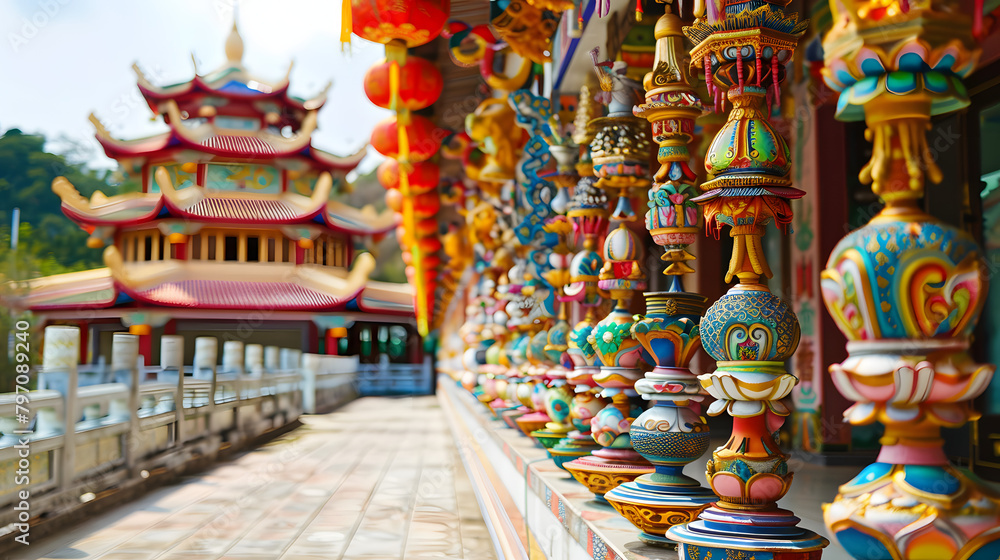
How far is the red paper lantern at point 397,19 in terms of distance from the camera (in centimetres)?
A: 307

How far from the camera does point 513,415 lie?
4574 mm

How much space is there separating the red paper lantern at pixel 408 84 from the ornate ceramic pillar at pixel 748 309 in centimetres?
390

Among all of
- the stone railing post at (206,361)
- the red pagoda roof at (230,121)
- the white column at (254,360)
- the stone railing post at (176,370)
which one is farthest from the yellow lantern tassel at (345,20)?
the red pagoda roof at (230,121)

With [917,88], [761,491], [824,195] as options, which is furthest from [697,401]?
[824,195]

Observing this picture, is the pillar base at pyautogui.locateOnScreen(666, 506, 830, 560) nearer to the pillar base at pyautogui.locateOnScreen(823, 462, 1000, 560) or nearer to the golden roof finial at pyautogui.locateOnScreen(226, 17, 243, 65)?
the pillar base at pyautogui.locateOnScreen(823, 462, 1000, 560)

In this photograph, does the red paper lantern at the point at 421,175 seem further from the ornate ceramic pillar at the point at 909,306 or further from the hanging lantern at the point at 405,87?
the ornate ceramic pillar at the point at 909,306

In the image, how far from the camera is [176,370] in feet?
26.9

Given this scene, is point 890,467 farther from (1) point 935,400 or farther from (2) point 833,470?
(2) point 833,470

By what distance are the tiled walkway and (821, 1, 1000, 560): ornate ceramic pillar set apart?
10.5 ft

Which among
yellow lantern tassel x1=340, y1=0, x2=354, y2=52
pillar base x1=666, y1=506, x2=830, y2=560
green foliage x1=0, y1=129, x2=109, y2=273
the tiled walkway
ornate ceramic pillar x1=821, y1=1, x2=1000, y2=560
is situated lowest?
the tiled walkway

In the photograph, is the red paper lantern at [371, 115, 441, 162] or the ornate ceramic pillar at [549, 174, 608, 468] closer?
the ornate ceramic pillar at [549, 174, 608, 468]

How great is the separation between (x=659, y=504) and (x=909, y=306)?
911 millimetres

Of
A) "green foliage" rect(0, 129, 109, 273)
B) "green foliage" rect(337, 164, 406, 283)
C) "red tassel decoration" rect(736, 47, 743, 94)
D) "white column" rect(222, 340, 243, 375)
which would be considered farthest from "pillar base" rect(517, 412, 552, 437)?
"green foliage" rect(337, 164, 406, 283)

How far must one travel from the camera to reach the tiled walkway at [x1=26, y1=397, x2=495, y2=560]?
4.07 meters
